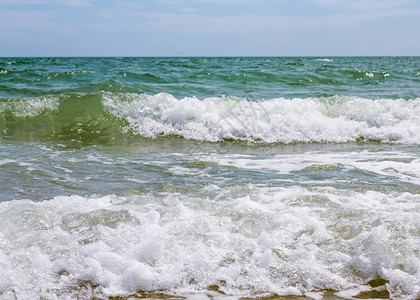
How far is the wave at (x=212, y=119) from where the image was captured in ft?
27.1

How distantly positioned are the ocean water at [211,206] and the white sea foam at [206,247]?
1 centimetres

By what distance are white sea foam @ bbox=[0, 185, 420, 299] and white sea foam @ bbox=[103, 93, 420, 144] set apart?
4615mm

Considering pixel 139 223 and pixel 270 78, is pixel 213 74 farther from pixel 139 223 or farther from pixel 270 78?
pixel 139 223

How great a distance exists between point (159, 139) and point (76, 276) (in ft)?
18.2

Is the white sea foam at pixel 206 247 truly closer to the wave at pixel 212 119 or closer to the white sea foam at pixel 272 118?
the wave at pixel 212 119

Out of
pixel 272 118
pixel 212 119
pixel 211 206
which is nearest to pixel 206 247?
pixel 211 206

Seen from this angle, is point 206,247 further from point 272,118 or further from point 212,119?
point 272,118

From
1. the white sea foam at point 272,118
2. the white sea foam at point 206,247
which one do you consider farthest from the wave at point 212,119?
the white sea foam at point 206,247

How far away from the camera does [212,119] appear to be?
29.1 feet

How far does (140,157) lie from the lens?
20.4 feet

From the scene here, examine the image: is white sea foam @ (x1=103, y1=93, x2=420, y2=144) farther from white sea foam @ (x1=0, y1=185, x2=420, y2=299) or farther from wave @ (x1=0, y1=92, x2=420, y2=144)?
white sea foam @ (x1=0, y1=185, x2=420, y2=299)

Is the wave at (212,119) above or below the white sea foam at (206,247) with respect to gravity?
above

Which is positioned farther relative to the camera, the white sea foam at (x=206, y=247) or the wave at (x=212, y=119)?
the wave at (x=212, y=119)

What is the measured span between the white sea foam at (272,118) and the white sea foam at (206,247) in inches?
182
